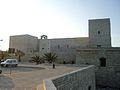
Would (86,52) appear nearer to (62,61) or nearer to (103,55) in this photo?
(103,55)

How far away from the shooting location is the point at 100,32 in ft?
127

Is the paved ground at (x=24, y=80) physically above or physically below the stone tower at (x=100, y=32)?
below

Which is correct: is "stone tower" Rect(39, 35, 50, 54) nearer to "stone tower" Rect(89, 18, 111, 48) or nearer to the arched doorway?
"stone tower" Rect(89, 18, 111, 48)

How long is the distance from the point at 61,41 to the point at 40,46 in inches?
292

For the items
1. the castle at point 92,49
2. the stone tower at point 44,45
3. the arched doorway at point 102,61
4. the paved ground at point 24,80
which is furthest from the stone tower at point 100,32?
the paved ground at point 24,80

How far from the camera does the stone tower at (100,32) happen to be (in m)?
38.5

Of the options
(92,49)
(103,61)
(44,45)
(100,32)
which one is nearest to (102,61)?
(103,61)

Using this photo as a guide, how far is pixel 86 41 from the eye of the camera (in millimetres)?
44562

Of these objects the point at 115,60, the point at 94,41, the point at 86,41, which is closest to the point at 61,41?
the point at 86,41

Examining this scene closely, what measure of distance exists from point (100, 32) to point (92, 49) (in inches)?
288

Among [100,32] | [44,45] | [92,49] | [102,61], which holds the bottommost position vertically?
[102,61]

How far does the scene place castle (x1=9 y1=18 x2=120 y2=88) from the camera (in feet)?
101

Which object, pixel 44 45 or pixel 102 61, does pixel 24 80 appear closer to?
pixel 102 61

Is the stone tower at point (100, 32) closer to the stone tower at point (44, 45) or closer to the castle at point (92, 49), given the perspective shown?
the castle at point (92, 49)
